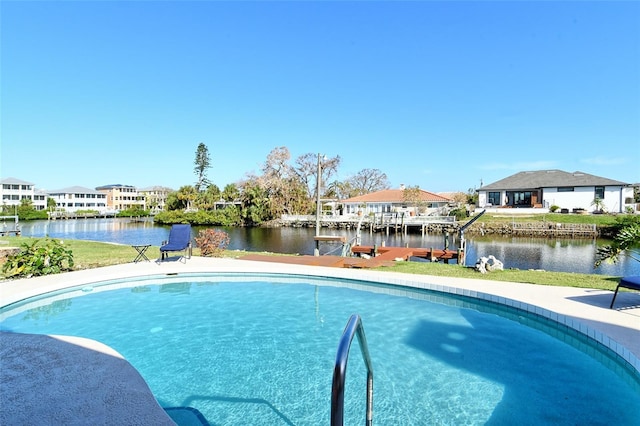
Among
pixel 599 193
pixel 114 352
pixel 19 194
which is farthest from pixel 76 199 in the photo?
pixel 599 193

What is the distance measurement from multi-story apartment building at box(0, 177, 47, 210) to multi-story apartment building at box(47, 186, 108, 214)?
10.6 feet

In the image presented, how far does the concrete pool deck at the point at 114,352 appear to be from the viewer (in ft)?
8.98

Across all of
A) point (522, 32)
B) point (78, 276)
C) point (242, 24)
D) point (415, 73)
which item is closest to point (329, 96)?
point (415, 73)

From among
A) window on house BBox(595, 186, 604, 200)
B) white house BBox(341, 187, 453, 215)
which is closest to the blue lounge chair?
white house BBox(341, 187, 453, 215)

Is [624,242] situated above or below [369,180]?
below

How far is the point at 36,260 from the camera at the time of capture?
312 inches

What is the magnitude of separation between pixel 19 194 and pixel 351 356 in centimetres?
8263

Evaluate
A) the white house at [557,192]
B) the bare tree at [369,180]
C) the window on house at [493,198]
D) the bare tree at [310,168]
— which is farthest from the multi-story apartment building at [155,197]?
the white house at [557,192]

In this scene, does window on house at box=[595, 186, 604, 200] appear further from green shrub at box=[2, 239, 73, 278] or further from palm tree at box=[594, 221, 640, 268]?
green shrub at box=[2, 239, 73, 278]

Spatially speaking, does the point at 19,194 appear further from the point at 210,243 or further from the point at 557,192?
the point at 557,192

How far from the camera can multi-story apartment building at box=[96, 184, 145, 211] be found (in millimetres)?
79875

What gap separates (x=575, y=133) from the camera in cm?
2766

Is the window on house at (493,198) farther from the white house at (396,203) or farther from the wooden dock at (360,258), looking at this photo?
the wooden dock at (360,258)

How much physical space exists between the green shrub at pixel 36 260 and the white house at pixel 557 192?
4069 cm
